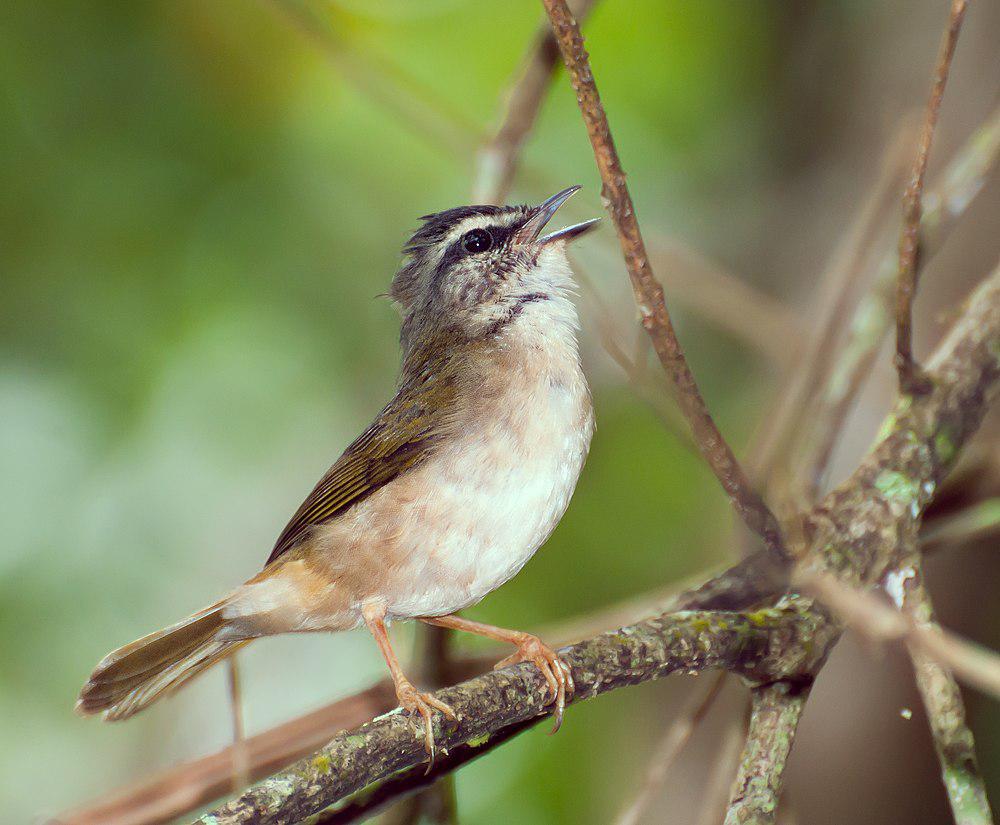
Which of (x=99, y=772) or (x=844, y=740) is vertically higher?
(x=99, y=772)

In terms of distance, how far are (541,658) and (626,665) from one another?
0.28 metres

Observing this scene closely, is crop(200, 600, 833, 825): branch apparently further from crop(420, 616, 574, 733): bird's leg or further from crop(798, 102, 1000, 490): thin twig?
crop(798, 102, 1000, 490): thin twig

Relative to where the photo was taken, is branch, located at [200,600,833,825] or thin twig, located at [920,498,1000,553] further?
thin twig, located at [920,498,1000,553]

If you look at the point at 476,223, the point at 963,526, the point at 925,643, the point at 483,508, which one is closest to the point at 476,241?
the point at 476,223

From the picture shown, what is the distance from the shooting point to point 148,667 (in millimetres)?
3549

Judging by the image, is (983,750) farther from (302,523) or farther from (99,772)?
(99,772)

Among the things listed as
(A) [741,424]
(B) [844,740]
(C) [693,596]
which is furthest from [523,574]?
(C) [693,596]

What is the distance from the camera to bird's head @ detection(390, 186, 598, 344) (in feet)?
12.3

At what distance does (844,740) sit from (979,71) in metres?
3.21

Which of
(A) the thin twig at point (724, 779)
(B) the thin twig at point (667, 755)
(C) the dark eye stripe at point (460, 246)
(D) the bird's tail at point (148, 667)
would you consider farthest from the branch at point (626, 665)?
(C) the dark eye stripe at point (460, 246)

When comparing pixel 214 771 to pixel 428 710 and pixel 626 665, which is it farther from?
pixel 626 665

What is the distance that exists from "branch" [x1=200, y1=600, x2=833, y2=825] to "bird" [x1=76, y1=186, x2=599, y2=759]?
155 mm

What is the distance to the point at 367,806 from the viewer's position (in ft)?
9.21

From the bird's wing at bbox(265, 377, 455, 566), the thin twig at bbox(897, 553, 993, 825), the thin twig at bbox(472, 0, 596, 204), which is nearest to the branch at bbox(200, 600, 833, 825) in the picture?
the thin twig at bbox(897, 553, 993, 825)
